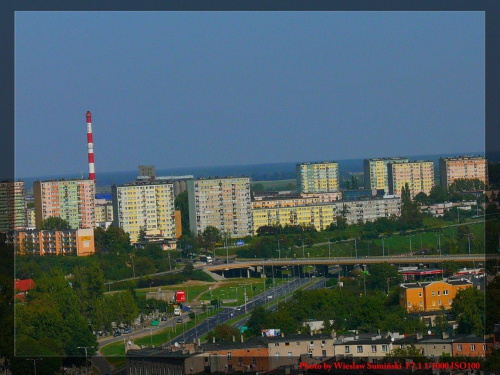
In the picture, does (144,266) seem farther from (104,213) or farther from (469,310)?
(469,310)

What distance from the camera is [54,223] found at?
42.8ft

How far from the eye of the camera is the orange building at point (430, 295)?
10.8 metres

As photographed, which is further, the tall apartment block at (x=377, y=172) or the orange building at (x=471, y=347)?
the tall apartment block at (x=377, y=172)

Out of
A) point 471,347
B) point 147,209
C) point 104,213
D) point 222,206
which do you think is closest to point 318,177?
point 222,206

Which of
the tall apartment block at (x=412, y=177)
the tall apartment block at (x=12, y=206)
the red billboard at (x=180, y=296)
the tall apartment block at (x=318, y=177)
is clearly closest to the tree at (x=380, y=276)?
the tall apartment block at (x=412, y=177)

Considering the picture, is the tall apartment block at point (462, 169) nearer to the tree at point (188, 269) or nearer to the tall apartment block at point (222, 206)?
the tall apartment block at point (222, 206)

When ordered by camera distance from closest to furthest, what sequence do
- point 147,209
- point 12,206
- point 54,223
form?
1. point 147,209
2. point 54,223
3. point 12,206

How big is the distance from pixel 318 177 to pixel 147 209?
1465 mm

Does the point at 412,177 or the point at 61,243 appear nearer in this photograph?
the point at 412,177

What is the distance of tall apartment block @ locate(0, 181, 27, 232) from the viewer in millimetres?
14222

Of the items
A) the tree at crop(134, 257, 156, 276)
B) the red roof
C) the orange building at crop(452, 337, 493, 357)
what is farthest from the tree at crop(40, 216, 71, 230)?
the orange building at crop(452, 337, 493, 357)

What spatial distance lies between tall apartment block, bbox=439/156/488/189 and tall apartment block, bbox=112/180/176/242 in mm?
2302

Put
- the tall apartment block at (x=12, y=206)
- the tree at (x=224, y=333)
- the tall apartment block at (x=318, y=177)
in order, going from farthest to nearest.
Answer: the tall apartment block at (x=12, y=206), the tall apartment block at (x=318, y=177), the tree at (x=224, y=333)

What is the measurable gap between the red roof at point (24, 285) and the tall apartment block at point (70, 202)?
0.92m
